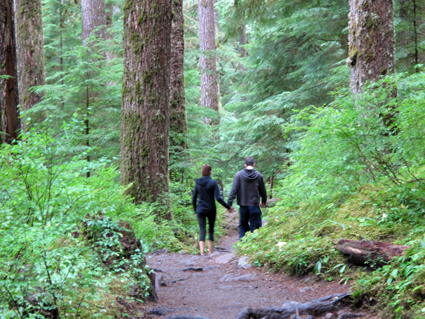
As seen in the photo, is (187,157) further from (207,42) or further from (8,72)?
(207,42)

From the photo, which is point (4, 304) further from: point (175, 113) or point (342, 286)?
point (175, 113)

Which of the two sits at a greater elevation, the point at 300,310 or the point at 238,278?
the point at 300,310

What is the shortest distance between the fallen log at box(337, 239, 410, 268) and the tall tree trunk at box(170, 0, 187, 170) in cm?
765

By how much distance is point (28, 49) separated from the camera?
12414 mm

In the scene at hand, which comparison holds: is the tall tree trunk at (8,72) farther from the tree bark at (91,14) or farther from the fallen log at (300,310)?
the tree bark at (91,14)

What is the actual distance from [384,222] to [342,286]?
1249 mm

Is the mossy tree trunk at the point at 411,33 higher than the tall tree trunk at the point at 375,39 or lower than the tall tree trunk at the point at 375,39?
higher

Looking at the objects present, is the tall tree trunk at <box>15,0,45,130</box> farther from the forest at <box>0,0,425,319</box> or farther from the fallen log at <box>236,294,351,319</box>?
the fallen log at <box>236,294,351,319</box>

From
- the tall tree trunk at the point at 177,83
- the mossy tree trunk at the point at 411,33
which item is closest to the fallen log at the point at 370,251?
the tall tree trunk at the point at 177,83

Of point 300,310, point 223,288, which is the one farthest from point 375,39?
point 300,310

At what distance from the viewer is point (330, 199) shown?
6602 millimetres

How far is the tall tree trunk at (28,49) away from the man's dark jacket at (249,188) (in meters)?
7.76

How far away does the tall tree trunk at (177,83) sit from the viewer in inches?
464

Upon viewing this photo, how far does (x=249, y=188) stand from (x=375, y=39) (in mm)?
4117
